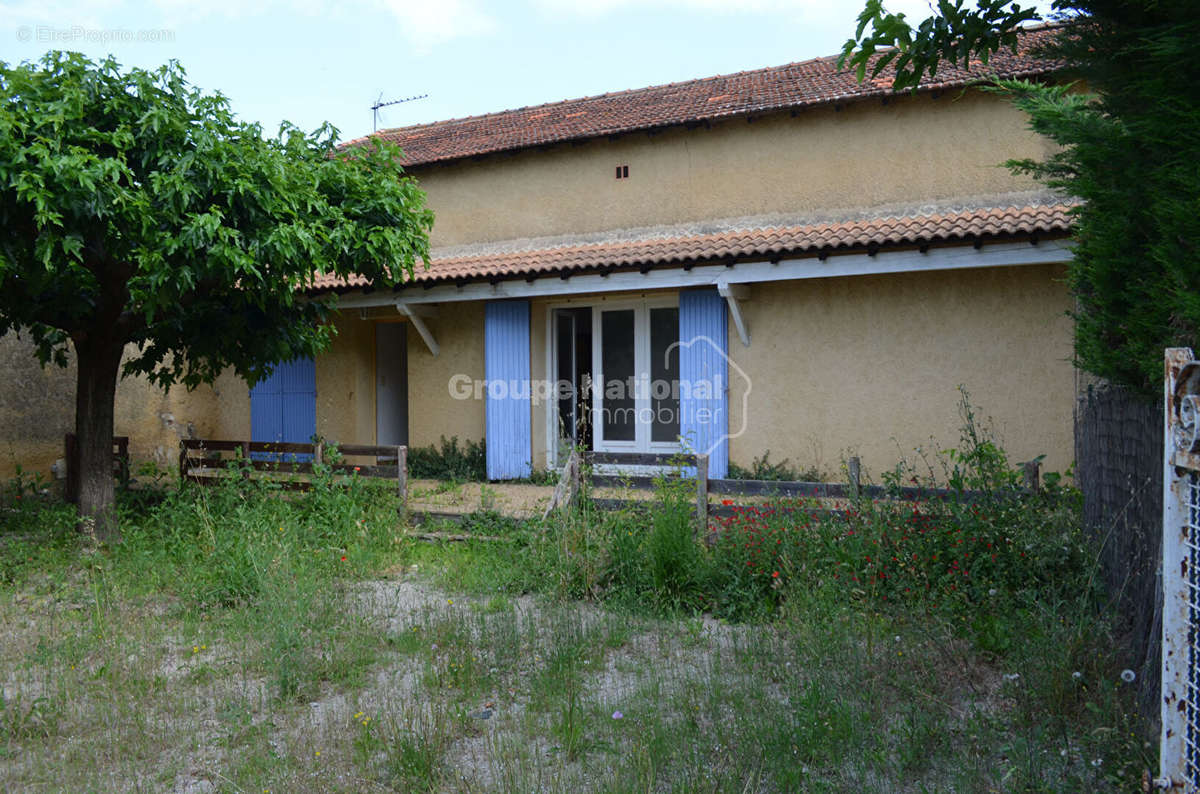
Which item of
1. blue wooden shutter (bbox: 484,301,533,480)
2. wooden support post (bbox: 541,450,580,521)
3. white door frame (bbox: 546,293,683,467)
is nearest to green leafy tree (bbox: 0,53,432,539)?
blue wooden shutter (bbox: 484,301,533,480)

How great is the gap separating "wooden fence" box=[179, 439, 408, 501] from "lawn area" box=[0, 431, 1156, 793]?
3.99 feet

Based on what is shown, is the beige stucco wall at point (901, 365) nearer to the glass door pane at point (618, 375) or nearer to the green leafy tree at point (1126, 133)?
the glass door pane at point (618, 375)

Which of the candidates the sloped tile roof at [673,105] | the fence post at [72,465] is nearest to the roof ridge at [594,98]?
the sloped tile roof at [673,105]

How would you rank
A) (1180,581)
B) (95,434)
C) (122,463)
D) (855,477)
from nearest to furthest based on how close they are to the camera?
(1180,581) < (855,477) < (95,434) < (122,463)

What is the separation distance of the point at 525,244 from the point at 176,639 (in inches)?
329

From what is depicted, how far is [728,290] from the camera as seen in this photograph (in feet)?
31.2

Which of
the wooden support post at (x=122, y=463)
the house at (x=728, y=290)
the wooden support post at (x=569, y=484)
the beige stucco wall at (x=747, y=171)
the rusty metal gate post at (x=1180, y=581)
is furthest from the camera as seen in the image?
the wooden support post at (x=122, y=463)

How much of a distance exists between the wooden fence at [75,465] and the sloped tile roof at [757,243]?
3373mm

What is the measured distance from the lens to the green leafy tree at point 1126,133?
2975 mm

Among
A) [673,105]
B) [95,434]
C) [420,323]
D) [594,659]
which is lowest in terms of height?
[594,659]

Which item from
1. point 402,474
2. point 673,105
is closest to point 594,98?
point 673,105

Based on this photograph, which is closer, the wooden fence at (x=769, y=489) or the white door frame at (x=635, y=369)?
the wooden fence at (x=769, y=489)

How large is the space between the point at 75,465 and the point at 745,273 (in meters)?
8.73

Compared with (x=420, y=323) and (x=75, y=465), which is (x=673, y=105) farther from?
(x=75, y=465)
